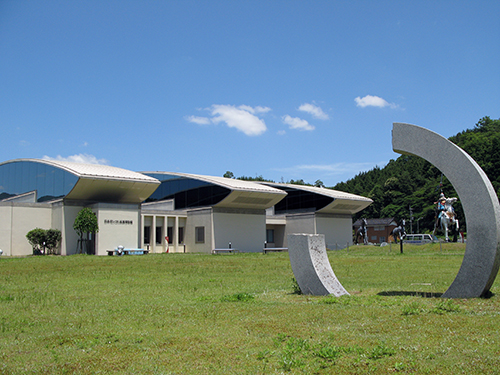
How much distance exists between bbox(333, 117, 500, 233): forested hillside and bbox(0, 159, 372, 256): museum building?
21.8 metres

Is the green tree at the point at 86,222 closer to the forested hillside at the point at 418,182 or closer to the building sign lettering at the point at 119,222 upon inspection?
the building sign lettering at the point at 119,222

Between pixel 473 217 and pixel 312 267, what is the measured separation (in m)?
3.61

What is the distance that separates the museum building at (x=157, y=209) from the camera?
37.2 m

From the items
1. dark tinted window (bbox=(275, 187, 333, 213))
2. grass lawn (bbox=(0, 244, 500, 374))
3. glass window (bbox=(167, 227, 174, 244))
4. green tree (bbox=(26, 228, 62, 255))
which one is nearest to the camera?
grass lawn (bbox=(0, 244, 500, 374))

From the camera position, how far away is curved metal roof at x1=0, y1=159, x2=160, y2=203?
118ft

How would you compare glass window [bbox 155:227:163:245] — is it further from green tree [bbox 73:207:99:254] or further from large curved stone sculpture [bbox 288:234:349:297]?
large curved stone sculpture [bbox 288:234:349:297]

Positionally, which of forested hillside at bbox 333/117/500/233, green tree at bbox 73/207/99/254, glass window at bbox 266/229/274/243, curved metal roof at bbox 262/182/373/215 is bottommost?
glass window at bbox 266/229/274/243

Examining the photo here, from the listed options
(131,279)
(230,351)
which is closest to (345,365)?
(230,351)

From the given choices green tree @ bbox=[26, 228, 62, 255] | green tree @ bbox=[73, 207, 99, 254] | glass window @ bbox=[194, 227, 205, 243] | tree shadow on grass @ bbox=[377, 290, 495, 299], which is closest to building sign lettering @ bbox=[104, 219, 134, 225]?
green tree @ bbox=[73, 207, 99, 254]

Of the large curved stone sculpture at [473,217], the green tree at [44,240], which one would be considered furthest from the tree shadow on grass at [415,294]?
the green tree at [44,240]

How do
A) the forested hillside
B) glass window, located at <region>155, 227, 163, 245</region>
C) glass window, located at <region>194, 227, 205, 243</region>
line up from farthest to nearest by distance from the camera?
1. the forested hillside
2. glass window, located at <region>155, 227, 163, 245</region>
3. glass window, located at <region>194, 227, 205, 243</region>

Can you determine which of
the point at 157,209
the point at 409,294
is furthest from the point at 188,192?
the point at 409,294

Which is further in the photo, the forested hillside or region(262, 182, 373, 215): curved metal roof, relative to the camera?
the forested hillside

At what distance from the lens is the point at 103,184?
36.6 m
